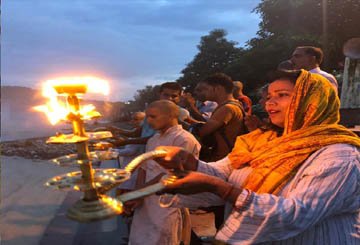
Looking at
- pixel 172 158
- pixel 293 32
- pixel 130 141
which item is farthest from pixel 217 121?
pixel 293 32

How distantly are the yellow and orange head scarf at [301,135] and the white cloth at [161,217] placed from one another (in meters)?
1.36

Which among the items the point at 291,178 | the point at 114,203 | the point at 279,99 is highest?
the point at 279,99

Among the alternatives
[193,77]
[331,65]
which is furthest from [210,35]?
[331,65]

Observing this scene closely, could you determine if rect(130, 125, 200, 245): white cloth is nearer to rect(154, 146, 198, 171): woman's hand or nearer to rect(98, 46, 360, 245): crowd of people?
rect(98, 46, 360, 245): crowd of people

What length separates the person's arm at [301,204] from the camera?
1.54 m

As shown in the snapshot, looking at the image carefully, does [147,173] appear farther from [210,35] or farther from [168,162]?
[210,35]

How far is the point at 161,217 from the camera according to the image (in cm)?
327

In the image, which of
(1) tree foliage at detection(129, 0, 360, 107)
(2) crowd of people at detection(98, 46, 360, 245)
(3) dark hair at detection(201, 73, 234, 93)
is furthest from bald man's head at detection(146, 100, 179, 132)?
(1) tree foliage at detection(129, 0, 360, 107)

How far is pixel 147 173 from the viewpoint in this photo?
3.52 meters

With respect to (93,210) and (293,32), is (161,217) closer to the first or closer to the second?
(93,210)

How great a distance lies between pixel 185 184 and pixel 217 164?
2.64ft

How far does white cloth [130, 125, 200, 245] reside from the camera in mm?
3252

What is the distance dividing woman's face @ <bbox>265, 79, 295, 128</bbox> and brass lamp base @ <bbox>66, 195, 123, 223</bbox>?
43.5 inches

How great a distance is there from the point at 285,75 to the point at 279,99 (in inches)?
5.6
